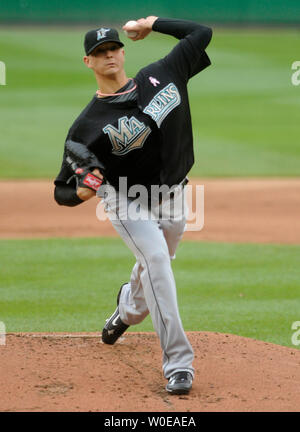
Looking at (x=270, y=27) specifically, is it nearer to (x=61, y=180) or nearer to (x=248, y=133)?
(x=248, y=133)

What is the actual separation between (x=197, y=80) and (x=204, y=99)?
106 inches

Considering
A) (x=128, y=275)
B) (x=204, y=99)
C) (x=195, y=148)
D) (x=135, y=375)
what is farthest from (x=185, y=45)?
(x=204, y=99)

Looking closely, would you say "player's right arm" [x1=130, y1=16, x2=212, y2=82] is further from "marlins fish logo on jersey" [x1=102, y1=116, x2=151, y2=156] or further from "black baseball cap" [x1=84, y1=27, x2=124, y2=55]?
"marlins fish logo on jersey" [x1=102, y1=116, x2=151, y2=156]

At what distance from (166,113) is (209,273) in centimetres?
352

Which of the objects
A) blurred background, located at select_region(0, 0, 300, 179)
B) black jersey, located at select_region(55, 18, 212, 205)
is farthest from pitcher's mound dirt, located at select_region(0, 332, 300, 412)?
blurred background, located at select_region(0, 0, 300, 179)

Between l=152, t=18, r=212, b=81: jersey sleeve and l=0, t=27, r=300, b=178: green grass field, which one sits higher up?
l=0, t=27, r=300, b=178: green grass field

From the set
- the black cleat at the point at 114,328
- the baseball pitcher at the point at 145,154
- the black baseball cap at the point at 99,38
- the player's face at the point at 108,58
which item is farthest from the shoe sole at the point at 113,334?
the black baseball cap at the point at 99,38

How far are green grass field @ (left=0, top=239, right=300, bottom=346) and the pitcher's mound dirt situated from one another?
0.55 m

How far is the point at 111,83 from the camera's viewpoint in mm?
4914

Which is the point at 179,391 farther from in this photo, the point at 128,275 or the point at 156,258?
the point at 128,275

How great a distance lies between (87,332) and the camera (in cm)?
617

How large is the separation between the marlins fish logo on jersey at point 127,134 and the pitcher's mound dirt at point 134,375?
1.40 meters

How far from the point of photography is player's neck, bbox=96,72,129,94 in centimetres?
490

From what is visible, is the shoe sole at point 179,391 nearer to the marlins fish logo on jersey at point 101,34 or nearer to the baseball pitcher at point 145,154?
the baseball pitcher at point 145,154
